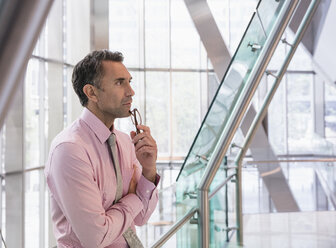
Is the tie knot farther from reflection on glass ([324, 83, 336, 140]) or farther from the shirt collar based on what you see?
reflection on glass ([324, 83, 336, 140])

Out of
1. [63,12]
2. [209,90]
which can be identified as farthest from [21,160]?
[209,90]

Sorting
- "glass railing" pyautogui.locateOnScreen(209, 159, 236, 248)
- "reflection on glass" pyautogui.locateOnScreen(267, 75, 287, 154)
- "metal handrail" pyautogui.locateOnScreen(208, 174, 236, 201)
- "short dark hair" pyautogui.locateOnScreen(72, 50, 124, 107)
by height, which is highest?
"reflection on glass" pyautogui.locateOnScreen(267, 75, 287, 154)

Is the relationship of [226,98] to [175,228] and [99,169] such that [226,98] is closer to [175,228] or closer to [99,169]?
[175,228]

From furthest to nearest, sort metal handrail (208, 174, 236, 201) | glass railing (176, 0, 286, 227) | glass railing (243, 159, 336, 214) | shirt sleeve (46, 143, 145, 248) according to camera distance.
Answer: glass railing (243, 159, 336, 214), metal handrail (208, 174, 236, 201), glass railing (176, 0, 286, 227), shirt sleeve (46, 143, 145, 248)

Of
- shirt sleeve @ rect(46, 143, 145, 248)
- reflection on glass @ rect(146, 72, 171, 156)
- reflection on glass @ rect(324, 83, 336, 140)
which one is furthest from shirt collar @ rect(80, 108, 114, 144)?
reflection on glass @ rect(324, 83, 336, 140)

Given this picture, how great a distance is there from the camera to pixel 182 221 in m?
2.36

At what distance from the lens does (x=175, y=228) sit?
2.20 metres

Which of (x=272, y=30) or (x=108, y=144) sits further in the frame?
(x=272, y=30)

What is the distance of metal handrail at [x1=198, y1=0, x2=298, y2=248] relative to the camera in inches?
106

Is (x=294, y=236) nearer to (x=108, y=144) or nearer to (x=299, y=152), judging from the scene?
(x=108, y=144)

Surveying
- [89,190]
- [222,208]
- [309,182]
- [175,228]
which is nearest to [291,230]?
[222,208]

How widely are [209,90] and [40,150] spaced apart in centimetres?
735

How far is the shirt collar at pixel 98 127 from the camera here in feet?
4.34

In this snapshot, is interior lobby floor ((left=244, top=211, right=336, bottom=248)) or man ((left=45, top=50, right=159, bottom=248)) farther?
interior lobby floor ((left=244, top=211, right=336, bottom=248))
